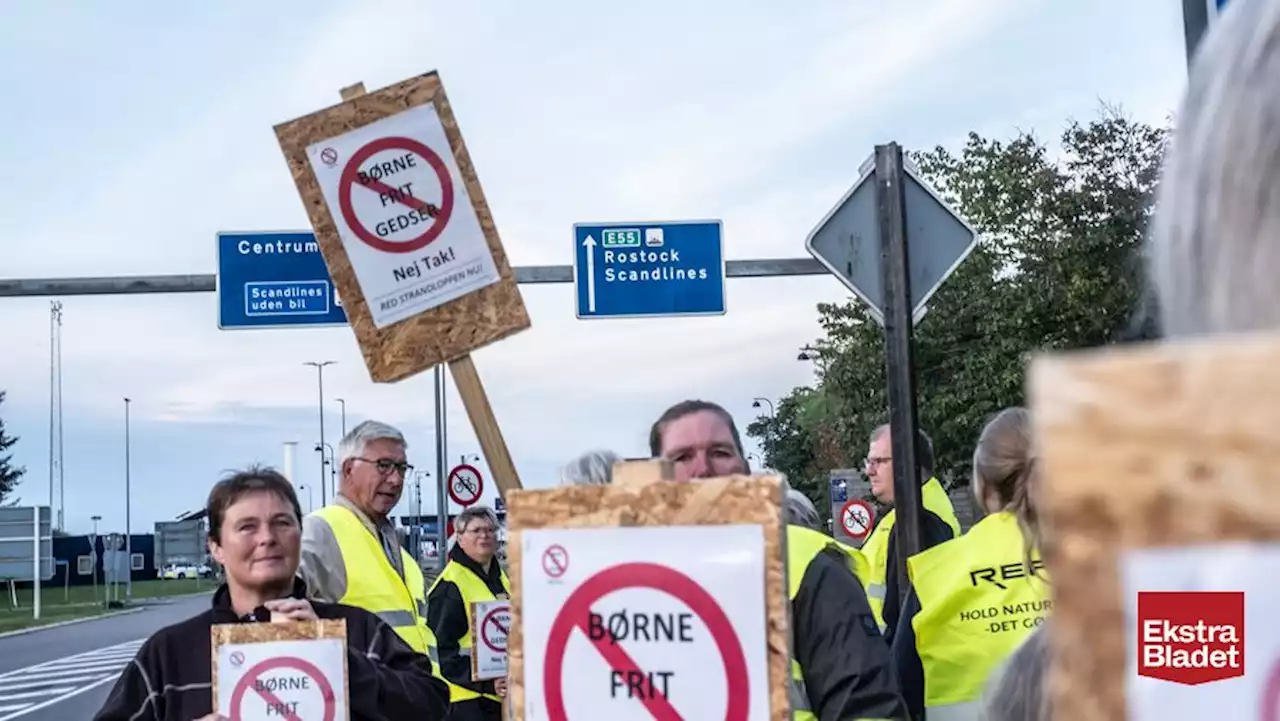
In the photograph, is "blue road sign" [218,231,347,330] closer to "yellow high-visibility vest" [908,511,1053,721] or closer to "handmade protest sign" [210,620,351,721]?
"yellow high-visibility vest" [908,511,1053,721]

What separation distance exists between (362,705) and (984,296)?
24.8 m

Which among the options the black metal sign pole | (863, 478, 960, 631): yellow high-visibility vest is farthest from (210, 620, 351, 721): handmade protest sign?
(863, 478, 960, 631): yellow high-visibility vest

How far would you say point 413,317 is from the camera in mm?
2672

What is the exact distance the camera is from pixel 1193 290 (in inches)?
32.0

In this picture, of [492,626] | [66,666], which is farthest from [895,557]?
[66,666]

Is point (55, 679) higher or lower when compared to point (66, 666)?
higher

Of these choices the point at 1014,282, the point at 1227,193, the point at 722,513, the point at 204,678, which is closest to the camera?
the point at 1227,193

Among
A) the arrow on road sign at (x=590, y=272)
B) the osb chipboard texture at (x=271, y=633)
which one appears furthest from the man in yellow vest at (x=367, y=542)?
the arrow on road sign at (x=590, y=272)

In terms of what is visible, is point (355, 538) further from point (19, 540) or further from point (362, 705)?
point (19, 540)

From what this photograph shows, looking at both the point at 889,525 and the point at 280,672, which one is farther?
the point at 889,525

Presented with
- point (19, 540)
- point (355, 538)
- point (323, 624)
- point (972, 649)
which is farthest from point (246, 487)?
point (19, 540)

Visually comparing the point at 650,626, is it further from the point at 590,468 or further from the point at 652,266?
the point at 652,266

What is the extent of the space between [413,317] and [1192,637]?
2098 mm

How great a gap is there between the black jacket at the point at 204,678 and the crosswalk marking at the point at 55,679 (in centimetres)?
1360
